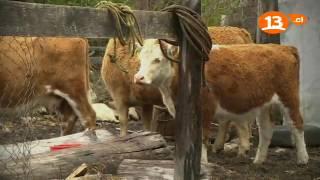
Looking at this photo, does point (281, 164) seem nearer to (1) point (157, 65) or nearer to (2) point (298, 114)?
(2) point (298, 114)

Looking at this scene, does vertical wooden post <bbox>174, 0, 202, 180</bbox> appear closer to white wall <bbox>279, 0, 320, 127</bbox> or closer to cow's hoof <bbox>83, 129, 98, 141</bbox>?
cow's hoof <bbox>83, 129, 98, 141</bbox>

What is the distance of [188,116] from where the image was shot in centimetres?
549

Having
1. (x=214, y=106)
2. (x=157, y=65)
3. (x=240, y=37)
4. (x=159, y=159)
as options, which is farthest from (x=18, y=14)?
(x=240, y=37)

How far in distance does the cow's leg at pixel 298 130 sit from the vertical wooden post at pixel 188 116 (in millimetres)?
4413

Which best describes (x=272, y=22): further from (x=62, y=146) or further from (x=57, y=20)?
(x=57, y=20)

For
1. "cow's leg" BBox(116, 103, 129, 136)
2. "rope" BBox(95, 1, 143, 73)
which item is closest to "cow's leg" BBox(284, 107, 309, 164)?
"cow's leg" BBox(116, 103, 129, 136)

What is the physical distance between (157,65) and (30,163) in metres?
3.17

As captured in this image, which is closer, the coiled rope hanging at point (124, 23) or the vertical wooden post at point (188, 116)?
the coiled rope hanging at point (124, 23)

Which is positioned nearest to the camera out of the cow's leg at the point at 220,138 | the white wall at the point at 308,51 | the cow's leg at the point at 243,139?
the cow's leg at the point at 243,139

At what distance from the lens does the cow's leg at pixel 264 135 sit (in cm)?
970

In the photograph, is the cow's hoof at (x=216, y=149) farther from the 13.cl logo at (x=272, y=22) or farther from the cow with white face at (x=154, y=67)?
the 13.cl logo at (x=272, y=22)

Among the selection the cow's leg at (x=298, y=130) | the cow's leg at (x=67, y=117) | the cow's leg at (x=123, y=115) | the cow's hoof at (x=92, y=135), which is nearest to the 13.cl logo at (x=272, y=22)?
the cow's leg at (x=298, y=130)

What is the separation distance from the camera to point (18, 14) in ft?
14.8

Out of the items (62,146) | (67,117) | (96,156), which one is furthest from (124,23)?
(67,117)
